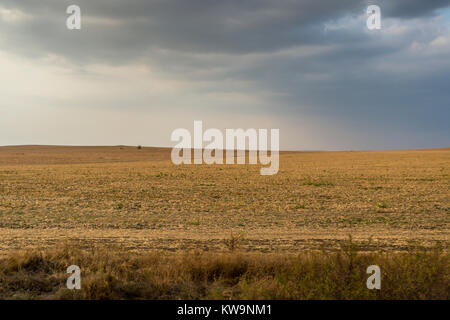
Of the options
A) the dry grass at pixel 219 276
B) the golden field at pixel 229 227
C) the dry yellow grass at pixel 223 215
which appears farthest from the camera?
the dry yellow grass at pixel 223 215

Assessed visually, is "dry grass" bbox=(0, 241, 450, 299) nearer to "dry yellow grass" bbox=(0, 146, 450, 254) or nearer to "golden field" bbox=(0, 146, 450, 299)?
"golden field" bbox=(0, 146, 450, 299)

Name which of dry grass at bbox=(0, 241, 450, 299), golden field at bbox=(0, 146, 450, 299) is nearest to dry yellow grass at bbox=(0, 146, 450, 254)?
golden field at bbox=(0, 146, 450, 299)

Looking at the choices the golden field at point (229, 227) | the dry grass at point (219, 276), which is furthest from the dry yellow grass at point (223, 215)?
the dry grass at point (219, 276)

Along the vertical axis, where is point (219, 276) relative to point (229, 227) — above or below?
above

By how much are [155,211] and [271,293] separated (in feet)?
38.6

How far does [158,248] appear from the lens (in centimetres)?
1002

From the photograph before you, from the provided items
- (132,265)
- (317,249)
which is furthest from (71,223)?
(317,249)

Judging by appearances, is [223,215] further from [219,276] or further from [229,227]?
Result: [219,276]

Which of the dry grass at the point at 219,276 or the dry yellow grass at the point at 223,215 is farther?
the dry yellow grass at the point at 223,215

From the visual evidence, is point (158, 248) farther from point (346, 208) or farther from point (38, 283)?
point (346, 208)

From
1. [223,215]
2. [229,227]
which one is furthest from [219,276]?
[223,215]

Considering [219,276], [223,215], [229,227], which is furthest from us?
[223,215]

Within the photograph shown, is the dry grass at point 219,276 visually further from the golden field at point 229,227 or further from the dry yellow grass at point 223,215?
the dry yellow grass at point 223,215
